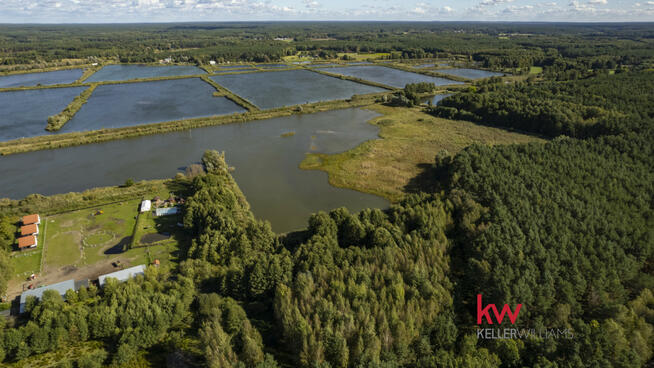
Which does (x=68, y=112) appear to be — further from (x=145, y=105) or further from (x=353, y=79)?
(x=353, y=79)

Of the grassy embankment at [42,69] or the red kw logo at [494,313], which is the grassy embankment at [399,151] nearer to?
the red kw logo at [494,313]

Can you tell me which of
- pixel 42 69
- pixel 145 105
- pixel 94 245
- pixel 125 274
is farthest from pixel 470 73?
pixel 42 69

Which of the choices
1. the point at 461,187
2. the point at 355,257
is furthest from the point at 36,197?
the point at 461,187

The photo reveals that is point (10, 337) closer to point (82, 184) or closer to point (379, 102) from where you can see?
point (82, 184)

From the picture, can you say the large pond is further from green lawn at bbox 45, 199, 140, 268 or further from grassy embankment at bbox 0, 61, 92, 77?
grassy embankment at bbox 0, 61, 92, 77

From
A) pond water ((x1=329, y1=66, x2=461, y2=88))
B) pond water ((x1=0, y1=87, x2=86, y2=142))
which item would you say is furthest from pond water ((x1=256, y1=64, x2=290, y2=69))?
pond water ((x1=0, y1=87, x2=86, y2=142))

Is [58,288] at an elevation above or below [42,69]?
below
